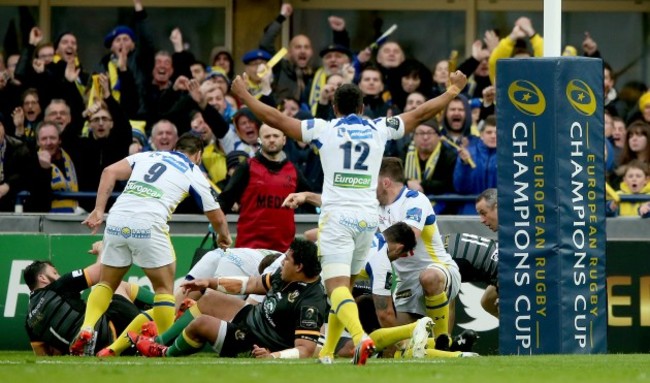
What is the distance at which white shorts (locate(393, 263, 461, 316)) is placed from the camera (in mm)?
15469

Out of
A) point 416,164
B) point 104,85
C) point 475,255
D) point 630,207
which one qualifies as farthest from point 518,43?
point 104,85

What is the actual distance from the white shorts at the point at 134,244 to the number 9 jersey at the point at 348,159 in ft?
6.29

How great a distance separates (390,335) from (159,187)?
241cm

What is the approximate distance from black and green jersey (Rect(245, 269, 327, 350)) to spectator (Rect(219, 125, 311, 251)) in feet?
6.29

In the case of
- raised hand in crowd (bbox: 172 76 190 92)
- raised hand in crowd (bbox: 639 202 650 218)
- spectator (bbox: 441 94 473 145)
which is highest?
raised hand in crowd (bbox: 172 76 190 92)

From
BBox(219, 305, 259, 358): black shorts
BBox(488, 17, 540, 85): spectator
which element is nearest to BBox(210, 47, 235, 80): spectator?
BBox(488, 17, 540, 85): spectator

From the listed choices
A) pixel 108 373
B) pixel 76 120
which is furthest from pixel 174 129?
pixel 108 373

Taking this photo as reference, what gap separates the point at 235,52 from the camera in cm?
2214

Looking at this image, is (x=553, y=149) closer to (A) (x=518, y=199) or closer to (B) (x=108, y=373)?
(A) (x=518, y=199)

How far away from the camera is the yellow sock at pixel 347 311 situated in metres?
12.7

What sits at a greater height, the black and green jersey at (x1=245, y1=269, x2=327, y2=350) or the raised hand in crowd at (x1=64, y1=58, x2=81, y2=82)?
the raised hand in crowd at (x1=64, y1=58, x2=81, y2=82)

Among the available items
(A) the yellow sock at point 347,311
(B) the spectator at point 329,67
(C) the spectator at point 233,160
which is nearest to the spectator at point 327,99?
(B) the spectator at point 329,67

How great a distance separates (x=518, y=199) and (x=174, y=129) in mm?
5217

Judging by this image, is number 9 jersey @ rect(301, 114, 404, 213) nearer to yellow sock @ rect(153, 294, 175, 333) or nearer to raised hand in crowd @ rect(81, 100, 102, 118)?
yellow sock @ rect(153, 294, 175, 333)
